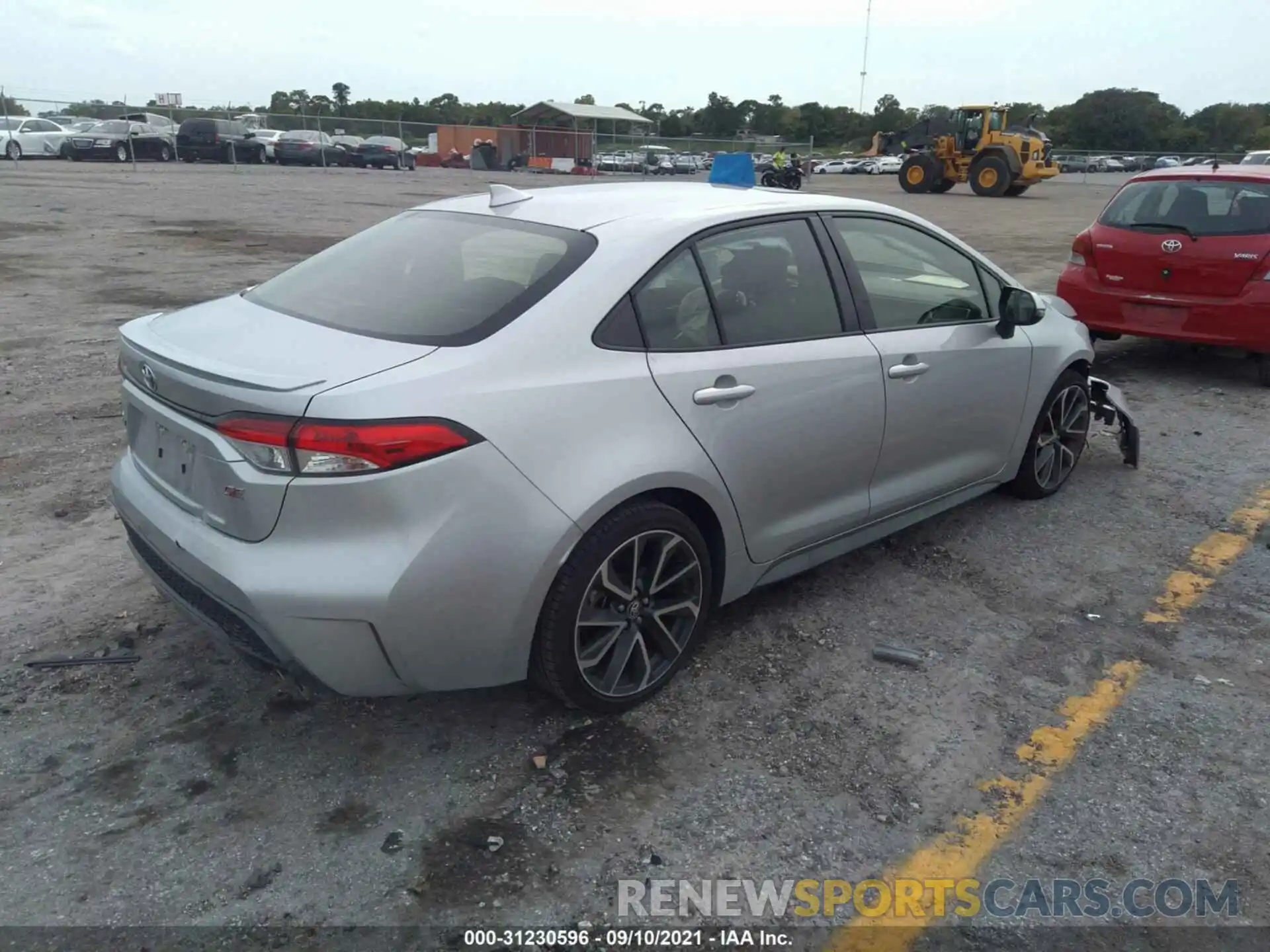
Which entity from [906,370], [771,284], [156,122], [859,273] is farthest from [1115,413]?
[156,122]

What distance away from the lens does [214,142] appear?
119 feet

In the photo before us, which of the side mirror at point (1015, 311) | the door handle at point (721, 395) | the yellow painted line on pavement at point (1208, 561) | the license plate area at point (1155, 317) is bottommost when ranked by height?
the yellow painted line on pavement at point (1208, 561)

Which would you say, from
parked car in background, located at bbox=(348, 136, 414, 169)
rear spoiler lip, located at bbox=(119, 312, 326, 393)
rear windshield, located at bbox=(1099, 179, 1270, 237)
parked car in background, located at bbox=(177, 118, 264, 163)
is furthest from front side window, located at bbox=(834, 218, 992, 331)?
parked car in background, located at bbox=(348, 136, 414, 169)

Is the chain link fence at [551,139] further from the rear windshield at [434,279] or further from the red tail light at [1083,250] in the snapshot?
the rear windshield at [434,279]

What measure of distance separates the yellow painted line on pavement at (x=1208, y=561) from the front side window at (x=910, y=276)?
140cm

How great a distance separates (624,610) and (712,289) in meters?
1.12

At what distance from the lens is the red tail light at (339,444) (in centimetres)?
258

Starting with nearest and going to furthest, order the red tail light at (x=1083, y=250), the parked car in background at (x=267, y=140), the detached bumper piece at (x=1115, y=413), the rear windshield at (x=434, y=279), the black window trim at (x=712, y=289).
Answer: the rear windshield at (x=434, y=279) → the black window trim at (x=712, y=289) → the detached bumper piece at (x=1115, y=413) → the red tail light at (x=1083, y=250) → the parked car in background at (x=267, y=140)

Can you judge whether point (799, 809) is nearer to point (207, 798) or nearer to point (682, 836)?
point (682, 836)

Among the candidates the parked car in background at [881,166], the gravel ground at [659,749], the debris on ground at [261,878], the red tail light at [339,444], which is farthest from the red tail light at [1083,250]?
the parked car in background at [881,166]

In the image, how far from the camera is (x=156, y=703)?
10.8 ft

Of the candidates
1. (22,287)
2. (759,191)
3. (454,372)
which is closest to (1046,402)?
(759,191)

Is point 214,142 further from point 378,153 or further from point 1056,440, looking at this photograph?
point 1056,440

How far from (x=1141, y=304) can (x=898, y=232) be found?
4.20 metres
